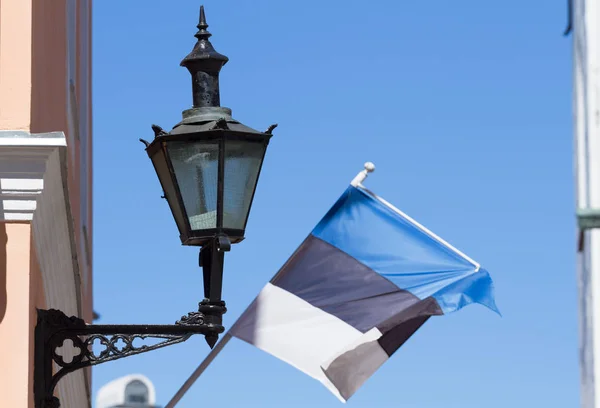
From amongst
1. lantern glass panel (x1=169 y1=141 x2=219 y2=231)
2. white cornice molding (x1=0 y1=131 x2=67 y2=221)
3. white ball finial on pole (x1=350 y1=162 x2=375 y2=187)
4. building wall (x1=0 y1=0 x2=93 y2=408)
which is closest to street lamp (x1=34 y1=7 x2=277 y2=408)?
lantern glass panel (x1=169 y1=141 x2=219 y2=231)

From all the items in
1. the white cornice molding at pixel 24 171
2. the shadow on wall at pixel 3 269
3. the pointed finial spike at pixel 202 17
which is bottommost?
the shadow on wall at pixel 3 269

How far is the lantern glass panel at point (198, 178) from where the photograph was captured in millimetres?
6637

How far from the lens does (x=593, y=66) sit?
8055 mm

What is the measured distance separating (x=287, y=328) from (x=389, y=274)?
903mm

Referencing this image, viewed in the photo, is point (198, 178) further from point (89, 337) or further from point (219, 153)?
point (89, 337)

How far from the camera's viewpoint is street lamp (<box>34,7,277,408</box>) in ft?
21.5

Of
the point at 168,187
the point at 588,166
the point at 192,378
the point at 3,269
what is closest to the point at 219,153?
the point at 168,187

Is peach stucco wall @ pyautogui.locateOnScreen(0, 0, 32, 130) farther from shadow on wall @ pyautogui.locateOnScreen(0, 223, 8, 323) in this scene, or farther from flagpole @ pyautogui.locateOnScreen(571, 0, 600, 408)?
flagpole @ pyautogui.locateOnScreen(571, 0, 600, 408)

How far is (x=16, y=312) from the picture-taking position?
6.19 metres

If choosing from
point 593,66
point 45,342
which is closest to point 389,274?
point 593,66

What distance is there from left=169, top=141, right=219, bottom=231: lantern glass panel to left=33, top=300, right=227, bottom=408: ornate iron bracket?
14.3 inches

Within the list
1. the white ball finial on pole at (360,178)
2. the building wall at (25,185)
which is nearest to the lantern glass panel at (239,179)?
the building wall at (25,185)

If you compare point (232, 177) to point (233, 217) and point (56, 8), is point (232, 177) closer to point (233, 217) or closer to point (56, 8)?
point (233, 217)

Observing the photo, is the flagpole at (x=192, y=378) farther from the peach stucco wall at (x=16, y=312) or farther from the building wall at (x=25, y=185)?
the peach stucco wall at (x=16, y=312)
